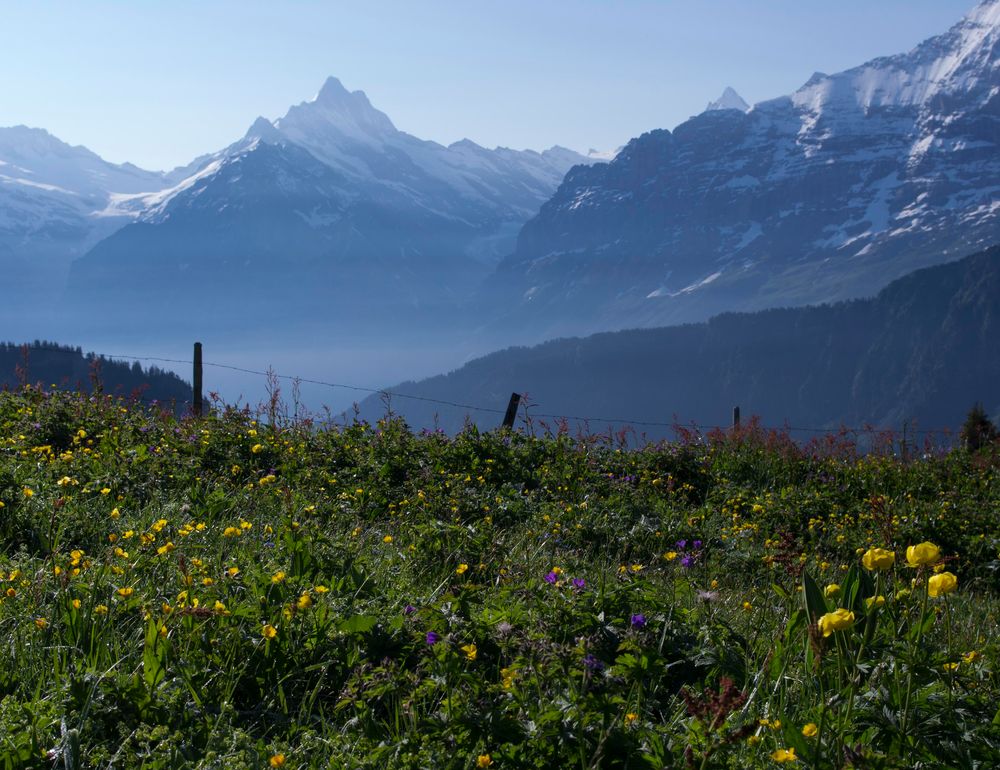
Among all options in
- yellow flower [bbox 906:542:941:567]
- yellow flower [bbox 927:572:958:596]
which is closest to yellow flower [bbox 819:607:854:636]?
yellow flower [bbox 906:542:941:567]

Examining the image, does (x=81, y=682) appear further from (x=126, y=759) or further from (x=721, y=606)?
(x=721, y=606)

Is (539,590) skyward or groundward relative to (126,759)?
skyward

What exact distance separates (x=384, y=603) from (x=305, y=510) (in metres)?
2.30

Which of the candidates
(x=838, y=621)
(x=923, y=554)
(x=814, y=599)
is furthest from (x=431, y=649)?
(x=923, y=554)

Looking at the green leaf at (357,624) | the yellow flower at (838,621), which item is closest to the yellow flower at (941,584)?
the yellow flower at (838,621)

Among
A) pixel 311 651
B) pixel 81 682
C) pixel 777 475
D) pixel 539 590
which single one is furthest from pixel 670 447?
pixel 81 682

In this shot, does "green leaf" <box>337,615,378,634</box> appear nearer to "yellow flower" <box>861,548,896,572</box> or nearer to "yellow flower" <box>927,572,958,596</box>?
"yellow flower" <box>861,548,896,572</box>

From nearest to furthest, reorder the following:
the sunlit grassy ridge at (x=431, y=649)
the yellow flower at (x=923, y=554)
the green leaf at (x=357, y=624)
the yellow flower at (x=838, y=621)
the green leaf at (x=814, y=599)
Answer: the yellow flower at (x=838, y=621)
the yellow flower at (x=923, y=554)
the sunlit grassy ridge at (x=431, y=649)
the green leaf at (x=814, y=599)
the green leaf at (x=357, y=624)

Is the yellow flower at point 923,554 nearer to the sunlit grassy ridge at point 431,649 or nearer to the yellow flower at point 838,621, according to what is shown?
the sunlit grassy ridge at point 431,649

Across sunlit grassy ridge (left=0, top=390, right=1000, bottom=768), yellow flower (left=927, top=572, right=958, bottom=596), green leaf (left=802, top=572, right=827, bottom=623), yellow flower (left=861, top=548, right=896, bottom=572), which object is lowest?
sunlit grassy ridge (left=0, top=390, right=1000, bottom=768)

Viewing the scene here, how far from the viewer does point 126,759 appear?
9.64 feet

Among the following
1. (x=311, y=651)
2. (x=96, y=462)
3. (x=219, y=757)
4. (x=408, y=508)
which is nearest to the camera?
(x=219, y=757)

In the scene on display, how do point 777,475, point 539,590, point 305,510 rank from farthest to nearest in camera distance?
point 777,475 < point 305,510 < point 539,590

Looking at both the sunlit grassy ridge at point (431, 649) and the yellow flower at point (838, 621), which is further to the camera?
the sunlit grassy ridge at point (431, 649)
